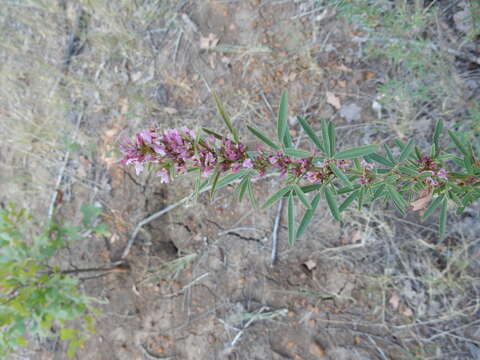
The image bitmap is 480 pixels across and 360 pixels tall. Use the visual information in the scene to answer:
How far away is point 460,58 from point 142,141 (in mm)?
2447

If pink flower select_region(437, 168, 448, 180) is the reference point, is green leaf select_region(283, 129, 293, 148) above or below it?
above

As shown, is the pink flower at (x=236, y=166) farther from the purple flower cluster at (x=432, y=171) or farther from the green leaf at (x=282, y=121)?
the purple flower cluster at (x=432, y=171)

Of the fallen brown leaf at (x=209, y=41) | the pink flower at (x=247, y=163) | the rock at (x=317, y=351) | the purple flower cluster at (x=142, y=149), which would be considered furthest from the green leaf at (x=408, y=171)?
the fallen brown leaf at (x=209, y=41)

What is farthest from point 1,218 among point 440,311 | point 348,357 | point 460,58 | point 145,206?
point 460,58

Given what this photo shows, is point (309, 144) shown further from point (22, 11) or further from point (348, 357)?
point (22, 11)

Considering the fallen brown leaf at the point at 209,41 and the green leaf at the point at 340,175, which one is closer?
the green leaf at the point at 340,175

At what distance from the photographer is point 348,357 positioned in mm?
2826

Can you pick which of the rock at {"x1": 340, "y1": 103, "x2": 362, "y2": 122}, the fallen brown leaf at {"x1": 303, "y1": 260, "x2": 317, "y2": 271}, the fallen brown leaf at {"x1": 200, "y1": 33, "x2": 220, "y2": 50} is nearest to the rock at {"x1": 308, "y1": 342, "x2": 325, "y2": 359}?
the fallen brown leaf at {"x1": 303, "y1": 260, "x2": 317, "y2": 271}

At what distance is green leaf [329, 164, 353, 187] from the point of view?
128 cm

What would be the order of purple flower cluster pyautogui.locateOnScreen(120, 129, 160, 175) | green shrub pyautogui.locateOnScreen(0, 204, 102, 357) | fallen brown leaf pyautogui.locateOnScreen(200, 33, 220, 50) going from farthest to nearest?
fallen brown leaf pyautogui.locateOnScreen(200, 33, 220, 50)
green shrub pyautogui.locateOnScreen(0, 204, 102, 357)
purple flower cluster pyautogui.locateOnScreen(120, 129, 160, 175)

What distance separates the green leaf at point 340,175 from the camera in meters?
1.28

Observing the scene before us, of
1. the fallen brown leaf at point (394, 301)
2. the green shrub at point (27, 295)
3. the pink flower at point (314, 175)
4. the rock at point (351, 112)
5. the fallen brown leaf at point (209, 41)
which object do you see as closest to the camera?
the pink flower at point (314, 175)

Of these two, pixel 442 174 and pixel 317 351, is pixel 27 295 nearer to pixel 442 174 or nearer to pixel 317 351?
pixel 317 351

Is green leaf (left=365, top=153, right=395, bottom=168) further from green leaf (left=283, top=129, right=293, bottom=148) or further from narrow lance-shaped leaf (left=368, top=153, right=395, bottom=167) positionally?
green leaf (left=283, top=129, right=293, bottom=148)
